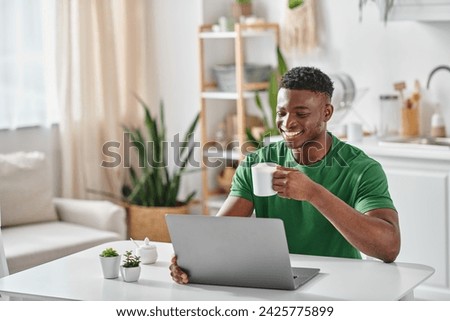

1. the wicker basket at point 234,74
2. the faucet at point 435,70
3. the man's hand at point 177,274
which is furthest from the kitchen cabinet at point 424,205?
the man's hand at point 177,274

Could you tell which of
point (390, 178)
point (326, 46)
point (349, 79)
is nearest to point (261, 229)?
point (390, 178)

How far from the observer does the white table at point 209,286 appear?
2263 mm

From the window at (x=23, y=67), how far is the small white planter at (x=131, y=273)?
104 inches

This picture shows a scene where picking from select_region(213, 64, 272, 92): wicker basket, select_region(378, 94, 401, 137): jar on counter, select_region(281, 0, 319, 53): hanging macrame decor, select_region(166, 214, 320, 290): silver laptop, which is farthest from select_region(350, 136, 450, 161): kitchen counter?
select_region(166, 214, 320, 290): silver laptop

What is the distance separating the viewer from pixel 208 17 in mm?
5445

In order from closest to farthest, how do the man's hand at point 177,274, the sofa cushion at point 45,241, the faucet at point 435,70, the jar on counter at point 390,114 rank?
the man's hand at point 177,274
the sofa cushion at point 45,241
the faucet at point 435,70
the jar on counter at point 390,114

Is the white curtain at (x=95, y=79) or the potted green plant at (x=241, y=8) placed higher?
the potted green plant at (x=241, y=8)

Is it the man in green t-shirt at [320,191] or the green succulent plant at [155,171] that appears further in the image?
the green succulent plant at [155,171]

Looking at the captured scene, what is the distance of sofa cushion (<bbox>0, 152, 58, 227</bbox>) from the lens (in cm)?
461

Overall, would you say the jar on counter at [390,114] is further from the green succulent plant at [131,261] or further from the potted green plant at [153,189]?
the green succulent plant at [131,261]

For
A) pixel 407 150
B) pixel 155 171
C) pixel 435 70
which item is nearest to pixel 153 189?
pixel 155 171

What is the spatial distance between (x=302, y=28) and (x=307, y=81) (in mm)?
2507

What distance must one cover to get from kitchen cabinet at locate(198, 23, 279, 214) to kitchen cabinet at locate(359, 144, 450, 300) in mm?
1061
